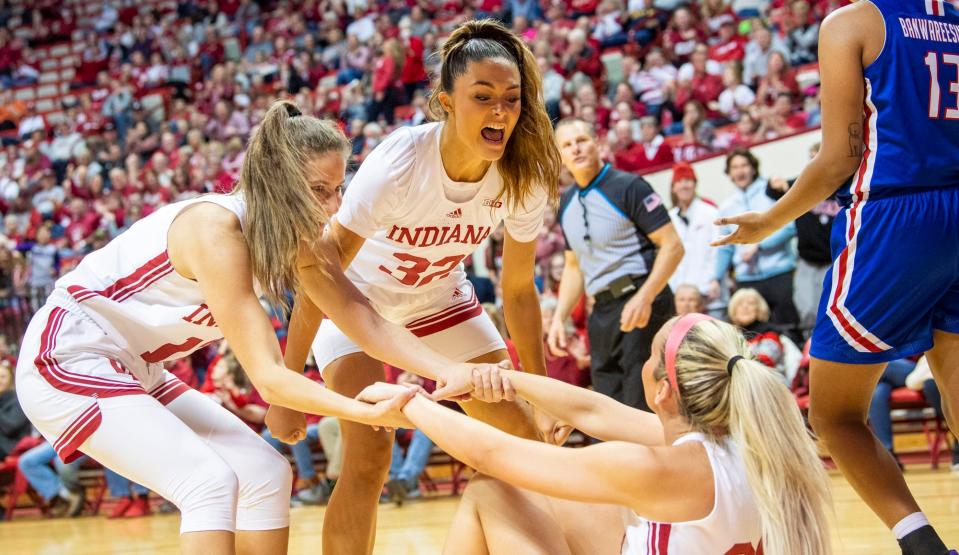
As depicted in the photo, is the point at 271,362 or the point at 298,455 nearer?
the point at 271,362

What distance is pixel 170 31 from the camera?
58.0 ft

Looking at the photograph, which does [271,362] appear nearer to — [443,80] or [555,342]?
[443,80]

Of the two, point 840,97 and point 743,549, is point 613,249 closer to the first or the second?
point 840,97

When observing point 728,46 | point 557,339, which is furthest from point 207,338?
point 728,46

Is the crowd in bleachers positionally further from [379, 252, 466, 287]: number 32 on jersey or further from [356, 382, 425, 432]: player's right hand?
[356, 382, 425, 432]: player's right hand

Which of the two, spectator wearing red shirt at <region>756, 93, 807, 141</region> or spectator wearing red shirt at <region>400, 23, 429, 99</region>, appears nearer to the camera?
spectator wearing red shirt at <region>756, 93, 807, 141</region>

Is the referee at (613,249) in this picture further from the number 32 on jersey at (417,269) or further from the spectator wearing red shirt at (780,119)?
the spectator wearing red shirt at (780,119)

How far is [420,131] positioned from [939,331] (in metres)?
1.73

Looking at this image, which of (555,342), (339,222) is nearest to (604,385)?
(555,342)

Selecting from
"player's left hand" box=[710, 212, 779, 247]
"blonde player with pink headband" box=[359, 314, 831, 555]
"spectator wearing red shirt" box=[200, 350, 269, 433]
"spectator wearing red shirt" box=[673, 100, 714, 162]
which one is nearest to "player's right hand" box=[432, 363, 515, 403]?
"blonde player with pink headband" box=[359, 314, 831, 555]

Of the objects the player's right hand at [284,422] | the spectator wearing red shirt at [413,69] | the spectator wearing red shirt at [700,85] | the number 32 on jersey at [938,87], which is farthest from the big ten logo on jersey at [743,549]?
the spectator wearing red shirt at [413,69]

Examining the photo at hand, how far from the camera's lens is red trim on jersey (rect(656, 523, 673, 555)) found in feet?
7.14

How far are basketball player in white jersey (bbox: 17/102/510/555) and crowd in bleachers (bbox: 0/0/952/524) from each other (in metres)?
3.83

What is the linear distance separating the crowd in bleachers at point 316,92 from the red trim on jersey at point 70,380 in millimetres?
4080
